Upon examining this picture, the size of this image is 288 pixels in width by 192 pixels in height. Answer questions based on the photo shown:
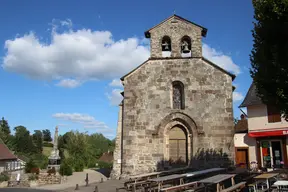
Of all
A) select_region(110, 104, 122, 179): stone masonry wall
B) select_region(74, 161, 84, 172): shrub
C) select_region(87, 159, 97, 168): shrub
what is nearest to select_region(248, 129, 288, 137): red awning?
select_region(110, 104, 122, 179): stone masonry wall

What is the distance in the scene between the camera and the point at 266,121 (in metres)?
18.8

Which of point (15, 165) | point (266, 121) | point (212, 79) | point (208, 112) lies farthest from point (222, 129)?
point (15, 165)

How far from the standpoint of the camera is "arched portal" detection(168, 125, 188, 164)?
1680 cm

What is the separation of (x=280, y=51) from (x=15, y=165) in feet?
118

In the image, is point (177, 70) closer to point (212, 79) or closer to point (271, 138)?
point (212, 79)

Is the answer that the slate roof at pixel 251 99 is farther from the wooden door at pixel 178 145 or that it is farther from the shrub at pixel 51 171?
the shrub at pixel 51 171

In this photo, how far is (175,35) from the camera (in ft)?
60.2

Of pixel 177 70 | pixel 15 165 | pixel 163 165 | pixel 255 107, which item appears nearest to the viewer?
pixel 163 165

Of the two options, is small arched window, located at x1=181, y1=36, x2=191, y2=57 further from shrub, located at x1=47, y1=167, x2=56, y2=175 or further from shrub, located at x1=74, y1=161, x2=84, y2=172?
shrub, located at x1=74, y1=161, x2=84, y2=172

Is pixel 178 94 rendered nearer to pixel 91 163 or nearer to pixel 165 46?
pixel 165 46

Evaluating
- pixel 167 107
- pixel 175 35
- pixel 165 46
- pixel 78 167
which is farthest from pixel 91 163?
pixel 175 35

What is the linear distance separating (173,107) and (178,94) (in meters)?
0.97

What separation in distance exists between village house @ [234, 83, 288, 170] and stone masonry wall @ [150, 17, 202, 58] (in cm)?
520

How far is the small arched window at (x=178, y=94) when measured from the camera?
57.6 ft
